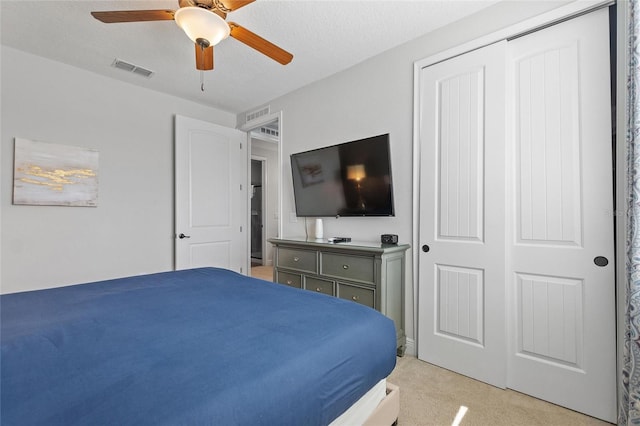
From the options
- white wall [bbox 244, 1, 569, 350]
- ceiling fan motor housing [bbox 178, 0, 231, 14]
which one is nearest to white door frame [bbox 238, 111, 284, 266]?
white wall [bbox 244, 1, 569, 350]

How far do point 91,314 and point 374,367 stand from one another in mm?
1229

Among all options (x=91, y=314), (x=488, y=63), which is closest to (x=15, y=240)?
(x=91, y=314)

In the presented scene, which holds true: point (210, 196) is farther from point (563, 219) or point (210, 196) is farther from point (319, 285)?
point (563, 219)

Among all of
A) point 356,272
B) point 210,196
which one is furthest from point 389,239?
point 210,196

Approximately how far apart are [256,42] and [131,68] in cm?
191

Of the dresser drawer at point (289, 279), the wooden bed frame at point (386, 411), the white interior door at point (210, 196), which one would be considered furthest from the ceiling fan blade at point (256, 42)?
the wooden bed frame at point (386, 411)

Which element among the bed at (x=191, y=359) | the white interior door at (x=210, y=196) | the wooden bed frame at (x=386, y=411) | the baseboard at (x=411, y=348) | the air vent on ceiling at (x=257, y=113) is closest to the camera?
the bed at (x=191, y=359)

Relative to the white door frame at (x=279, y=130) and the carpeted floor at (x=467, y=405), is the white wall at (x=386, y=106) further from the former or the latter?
the carpeted floor at (x=467, y=405)

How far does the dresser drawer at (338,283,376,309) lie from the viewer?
2.38 metres

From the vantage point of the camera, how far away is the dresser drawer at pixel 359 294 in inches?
93.7

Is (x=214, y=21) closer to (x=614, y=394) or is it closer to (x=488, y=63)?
(x=488, y=63)

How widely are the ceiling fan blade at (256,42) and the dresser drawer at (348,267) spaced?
1625 mm

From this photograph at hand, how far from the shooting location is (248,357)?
93cm

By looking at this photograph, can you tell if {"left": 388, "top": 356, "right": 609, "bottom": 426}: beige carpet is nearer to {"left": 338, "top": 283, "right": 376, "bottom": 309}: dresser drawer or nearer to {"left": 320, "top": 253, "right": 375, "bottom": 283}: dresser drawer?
{"left": 338, "top": 283, "right": 376, "bottom": 309}: dresser drawer
